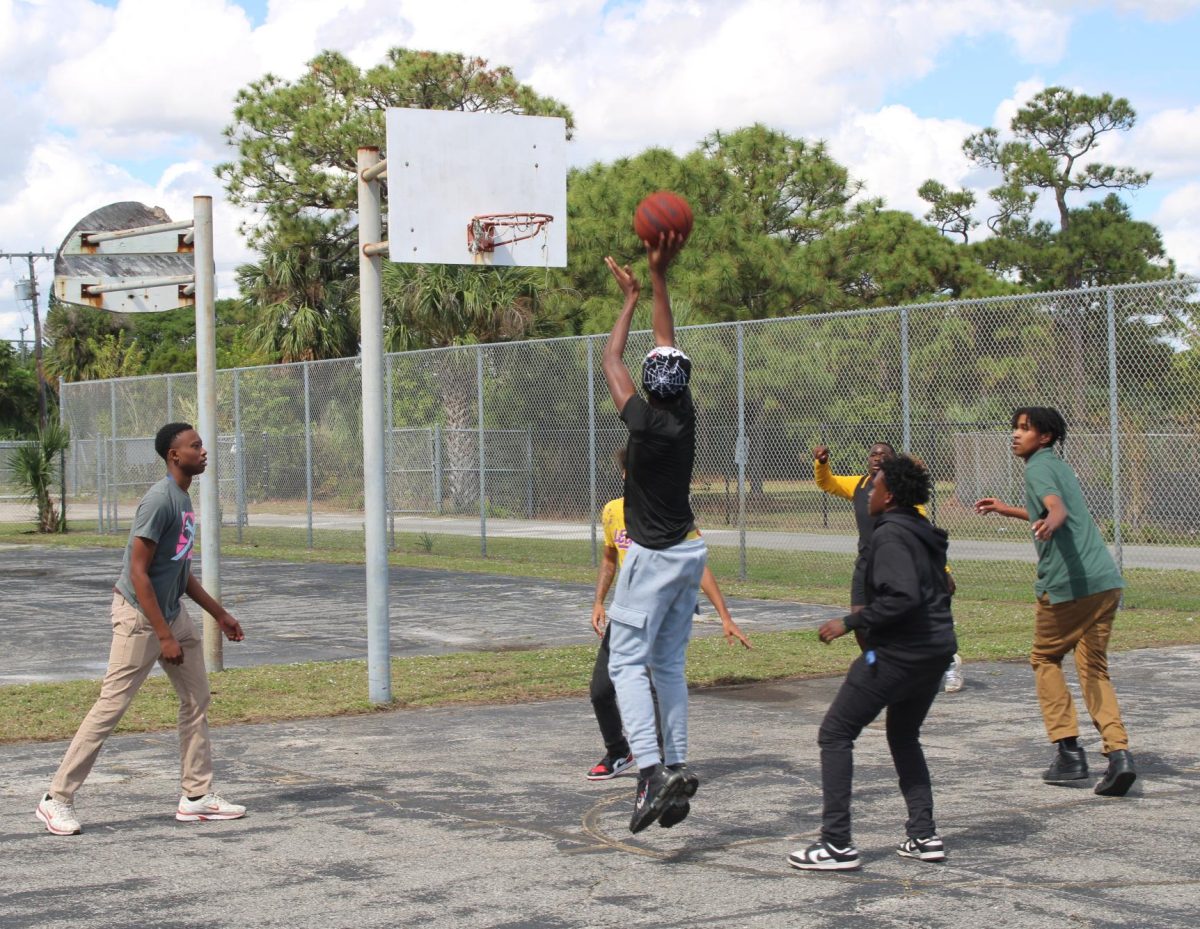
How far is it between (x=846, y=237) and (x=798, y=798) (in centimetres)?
3201

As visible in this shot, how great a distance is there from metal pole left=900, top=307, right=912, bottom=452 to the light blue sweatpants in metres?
9.74

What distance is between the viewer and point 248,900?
5301mm

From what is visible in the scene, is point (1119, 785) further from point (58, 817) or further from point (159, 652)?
point (58, 817)

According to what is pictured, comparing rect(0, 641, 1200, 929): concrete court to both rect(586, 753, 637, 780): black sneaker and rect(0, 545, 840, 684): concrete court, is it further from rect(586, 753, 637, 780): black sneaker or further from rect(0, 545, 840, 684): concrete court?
rect(0, 545, 840, 684): concrete court

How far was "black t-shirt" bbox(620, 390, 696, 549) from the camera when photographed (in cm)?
578

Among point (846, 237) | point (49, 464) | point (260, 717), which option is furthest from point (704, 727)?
point (846, 237)

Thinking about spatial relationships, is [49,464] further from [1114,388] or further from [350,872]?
[350,872]

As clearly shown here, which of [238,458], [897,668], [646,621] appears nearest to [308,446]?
[238,458]

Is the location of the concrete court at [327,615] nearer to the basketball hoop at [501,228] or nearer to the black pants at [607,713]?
the basketball hoop at [501,228]

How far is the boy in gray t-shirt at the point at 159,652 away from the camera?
6.39 meters

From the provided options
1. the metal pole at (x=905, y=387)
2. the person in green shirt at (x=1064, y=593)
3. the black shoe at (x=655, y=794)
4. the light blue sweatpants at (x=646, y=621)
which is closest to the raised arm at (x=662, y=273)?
the light blue sweatpants at (x=646, y=621)

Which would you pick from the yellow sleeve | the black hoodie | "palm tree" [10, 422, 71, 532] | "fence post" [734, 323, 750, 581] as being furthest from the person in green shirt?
"palm tree" [10, 422, 71, 532]

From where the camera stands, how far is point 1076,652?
7.27 meters

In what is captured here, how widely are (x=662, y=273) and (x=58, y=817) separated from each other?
129 inches
